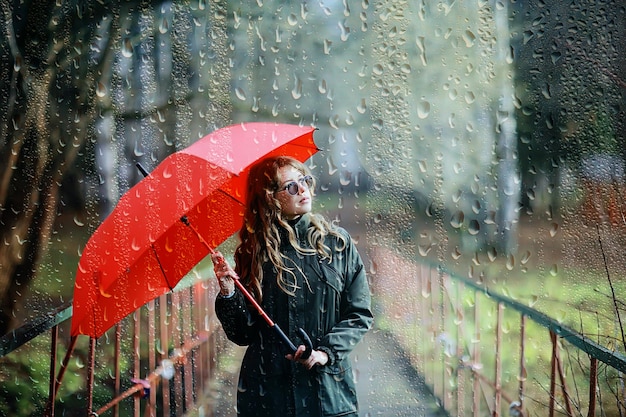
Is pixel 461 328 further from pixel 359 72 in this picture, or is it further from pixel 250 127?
pixel 250 127

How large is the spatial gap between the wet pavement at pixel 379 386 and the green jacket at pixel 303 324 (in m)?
0.92

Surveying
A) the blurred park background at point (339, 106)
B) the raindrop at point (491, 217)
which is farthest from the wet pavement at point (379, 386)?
the raindrop at point (491, 217)

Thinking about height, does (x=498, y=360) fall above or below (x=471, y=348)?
above

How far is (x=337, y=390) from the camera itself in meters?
1.21

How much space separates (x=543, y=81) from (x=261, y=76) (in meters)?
1.19

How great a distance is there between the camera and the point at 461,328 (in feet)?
7.67

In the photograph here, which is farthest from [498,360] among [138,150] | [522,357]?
[138,150]

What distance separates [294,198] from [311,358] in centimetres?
33

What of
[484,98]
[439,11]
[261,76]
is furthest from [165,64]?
[484,98]

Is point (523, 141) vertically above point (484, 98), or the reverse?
point (484, 98)

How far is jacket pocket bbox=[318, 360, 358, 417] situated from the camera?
119cm

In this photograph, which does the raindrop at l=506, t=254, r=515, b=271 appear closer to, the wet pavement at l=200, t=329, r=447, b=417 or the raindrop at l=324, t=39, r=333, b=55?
the wet pavement at l=200, t=329, r=447, b=417

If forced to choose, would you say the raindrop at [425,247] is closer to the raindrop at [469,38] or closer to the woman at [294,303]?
the raindrop at [469,38]

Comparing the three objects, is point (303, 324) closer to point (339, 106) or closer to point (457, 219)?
point (339, 106)
